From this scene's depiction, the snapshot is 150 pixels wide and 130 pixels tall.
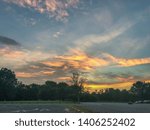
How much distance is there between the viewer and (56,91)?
8.44 m

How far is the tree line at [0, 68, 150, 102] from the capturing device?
8.18 metres

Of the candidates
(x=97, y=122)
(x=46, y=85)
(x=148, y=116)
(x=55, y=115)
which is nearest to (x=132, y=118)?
(x=148, y=116)

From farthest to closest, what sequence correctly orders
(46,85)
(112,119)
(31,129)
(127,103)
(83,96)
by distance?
(83,96) → (127,103) → (46,85) → (112,119) → (31,129)

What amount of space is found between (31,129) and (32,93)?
326 cm

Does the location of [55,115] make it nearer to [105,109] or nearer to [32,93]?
[32,93]

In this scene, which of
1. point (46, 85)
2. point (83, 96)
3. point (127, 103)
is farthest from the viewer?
point (83, 96)

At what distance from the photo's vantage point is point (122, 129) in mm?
5328

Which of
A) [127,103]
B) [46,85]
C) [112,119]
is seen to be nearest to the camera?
[112,119]

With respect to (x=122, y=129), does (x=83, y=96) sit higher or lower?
higher

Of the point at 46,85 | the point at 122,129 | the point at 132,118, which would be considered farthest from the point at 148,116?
the point at 46,85

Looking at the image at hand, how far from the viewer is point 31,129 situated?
5.27 meters

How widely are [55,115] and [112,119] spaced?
3.07 feet

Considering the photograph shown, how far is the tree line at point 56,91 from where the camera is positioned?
26.8 ft

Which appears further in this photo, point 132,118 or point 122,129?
point 132,118
